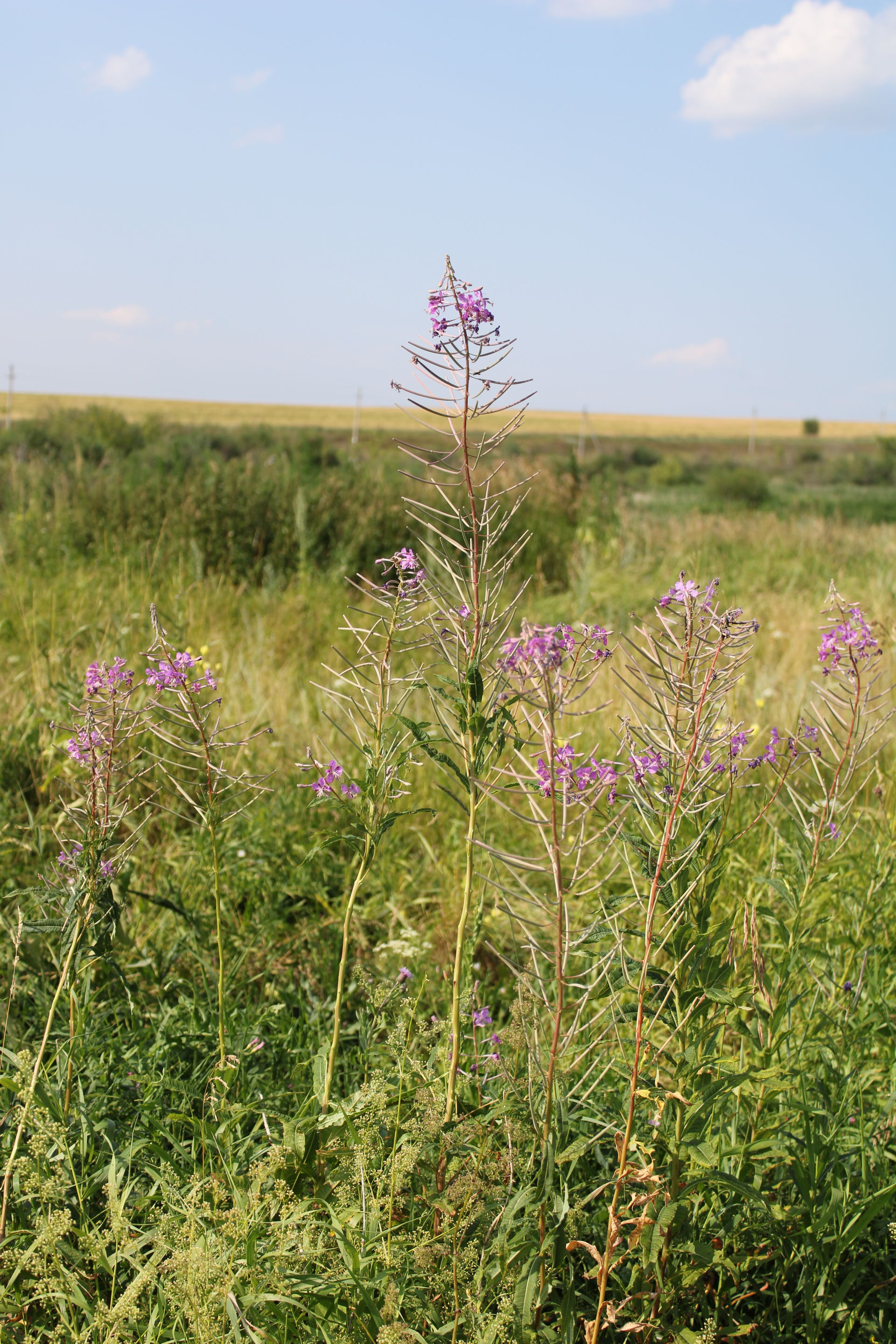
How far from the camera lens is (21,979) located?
2.20m

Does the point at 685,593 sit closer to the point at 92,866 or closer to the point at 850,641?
the point at 850,641

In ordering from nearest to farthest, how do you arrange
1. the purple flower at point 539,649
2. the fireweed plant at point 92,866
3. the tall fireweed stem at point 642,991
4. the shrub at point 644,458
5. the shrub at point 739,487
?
the purple flower at point 539,649 < the tall fireweed stem at point 642,991 < the fireweed plant at point 92,866 < the shrub at point 739,487 < the shrub at point 644,458

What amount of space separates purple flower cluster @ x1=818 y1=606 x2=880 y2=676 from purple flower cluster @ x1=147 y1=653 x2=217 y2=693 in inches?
42.1

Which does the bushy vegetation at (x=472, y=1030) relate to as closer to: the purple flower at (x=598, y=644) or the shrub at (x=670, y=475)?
the purple flower at (x=598, y=644)

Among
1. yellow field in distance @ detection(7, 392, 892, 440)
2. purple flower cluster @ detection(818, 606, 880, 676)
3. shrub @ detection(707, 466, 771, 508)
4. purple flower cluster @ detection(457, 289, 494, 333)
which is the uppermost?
yellow field in distance @ detection(7, 392, 892, 440)

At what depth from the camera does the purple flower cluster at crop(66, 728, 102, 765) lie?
5.23 ft

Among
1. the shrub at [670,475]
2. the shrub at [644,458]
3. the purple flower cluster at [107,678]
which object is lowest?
the purple flower cluster at [107,678]

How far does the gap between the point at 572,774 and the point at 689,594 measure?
0.29 metres

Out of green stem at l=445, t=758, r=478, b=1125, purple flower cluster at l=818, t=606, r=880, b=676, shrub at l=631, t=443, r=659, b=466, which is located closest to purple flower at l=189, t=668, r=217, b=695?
green stem at l=445, t=758, r=478, b=1125

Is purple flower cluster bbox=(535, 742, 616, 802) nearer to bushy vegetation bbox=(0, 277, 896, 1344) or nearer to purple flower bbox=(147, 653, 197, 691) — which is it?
bushy vegetation bbox=(0, 277, 896, 1344)

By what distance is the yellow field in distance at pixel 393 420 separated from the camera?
67875 millimetres

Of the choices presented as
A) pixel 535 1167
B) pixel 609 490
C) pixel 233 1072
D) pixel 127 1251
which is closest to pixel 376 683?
pixel 233 1072

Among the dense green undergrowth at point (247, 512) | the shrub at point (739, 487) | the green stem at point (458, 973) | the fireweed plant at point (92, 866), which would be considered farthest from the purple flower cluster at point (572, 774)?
the shrub at point (739, 487)

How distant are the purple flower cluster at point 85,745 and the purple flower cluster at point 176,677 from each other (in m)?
0.14
